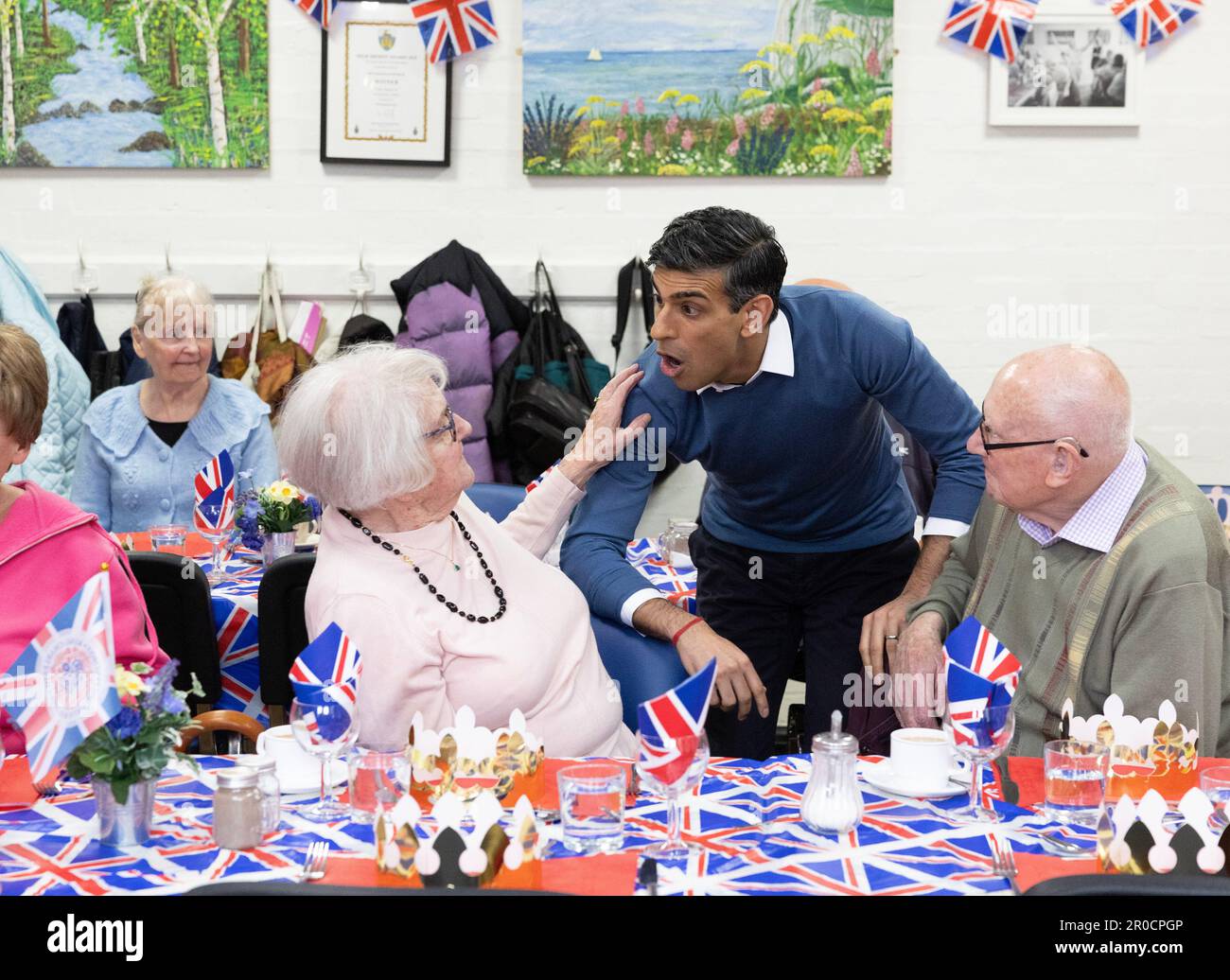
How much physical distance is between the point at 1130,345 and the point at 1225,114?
3.23 ft

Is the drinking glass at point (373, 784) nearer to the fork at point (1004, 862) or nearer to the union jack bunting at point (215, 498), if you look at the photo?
the fork at point (1004, 862)

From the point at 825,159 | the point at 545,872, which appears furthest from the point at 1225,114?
the point at 545,872

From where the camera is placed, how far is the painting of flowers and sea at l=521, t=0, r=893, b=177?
541 cm

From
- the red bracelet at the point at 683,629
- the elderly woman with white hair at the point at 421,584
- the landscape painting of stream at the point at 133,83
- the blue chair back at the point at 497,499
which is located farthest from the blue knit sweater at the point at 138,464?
the red bracelet at the point at 683,629

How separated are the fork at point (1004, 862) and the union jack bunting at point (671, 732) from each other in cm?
41

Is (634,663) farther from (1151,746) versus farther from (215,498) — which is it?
(215,498)

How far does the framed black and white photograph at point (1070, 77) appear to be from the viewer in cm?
543

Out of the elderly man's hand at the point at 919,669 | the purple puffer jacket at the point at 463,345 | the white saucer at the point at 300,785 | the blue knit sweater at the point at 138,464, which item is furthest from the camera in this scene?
the purple puffer jacket at the point at 463,345

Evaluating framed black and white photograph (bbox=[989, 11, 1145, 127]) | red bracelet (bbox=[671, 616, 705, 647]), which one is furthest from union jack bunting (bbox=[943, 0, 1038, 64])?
red bracelet (bbox=[671, 616, 705, 647])

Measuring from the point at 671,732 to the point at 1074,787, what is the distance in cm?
60

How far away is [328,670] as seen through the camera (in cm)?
196

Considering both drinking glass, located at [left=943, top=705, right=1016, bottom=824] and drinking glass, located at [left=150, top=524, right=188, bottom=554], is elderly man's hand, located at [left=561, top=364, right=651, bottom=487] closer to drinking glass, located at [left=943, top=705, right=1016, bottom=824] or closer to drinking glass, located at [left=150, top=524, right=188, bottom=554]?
drinking glass, located at [left=943, top=705, right=1016, bottom=824]

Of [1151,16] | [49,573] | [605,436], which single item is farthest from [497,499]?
[1151,16]
